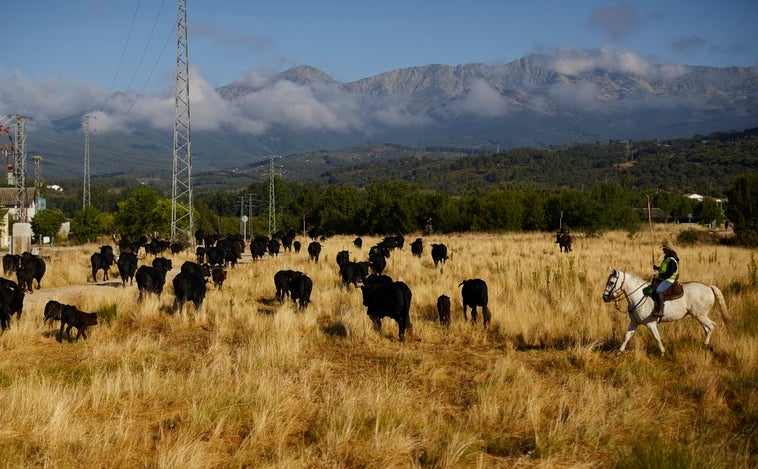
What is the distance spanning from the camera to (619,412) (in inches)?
317

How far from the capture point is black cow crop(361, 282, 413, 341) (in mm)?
13039

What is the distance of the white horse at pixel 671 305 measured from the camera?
11156 millimetres

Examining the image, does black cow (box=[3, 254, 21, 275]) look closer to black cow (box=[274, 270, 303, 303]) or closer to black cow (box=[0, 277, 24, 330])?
black cow (box=[0, 277, 24, 330])

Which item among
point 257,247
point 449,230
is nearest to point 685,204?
point 449,230

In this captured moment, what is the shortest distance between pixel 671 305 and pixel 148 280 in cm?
1376

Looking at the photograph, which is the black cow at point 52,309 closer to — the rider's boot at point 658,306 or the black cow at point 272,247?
the rider's boot at point 658,306

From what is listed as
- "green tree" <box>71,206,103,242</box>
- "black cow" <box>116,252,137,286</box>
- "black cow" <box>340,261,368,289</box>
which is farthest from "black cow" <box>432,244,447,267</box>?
"green tree" <box>71,206,103,242</box>

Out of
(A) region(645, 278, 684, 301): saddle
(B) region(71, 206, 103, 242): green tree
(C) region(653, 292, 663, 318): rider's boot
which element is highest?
(B) region(71, 206, 103, 242): green tree

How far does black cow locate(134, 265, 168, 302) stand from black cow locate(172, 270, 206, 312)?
190 cm

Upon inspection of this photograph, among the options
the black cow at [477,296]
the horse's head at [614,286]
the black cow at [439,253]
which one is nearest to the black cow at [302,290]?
the black cow at [477,296]

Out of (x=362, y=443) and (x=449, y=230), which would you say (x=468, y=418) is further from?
(x=449, y=230)

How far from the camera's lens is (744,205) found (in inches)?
1655

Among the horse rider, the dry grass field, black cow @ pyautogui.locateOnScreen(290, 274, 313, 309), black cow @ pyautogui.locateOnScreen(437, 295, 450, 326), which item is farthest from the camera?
black cow @ pyautogui.locateOnScreen(290, 274, 313, 309)

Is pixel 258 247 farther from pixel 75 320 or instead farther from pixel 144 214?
pixel 144 214
